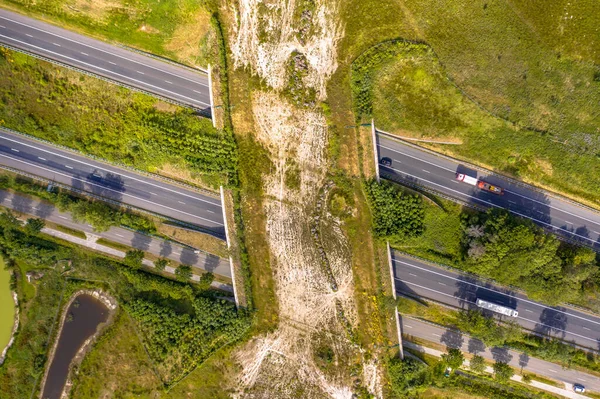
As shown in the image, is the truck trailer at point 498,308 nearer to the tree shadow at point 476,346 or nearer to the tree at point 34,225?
the tree shadow at point 476,346

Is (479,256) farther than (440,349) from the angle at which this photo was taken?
No

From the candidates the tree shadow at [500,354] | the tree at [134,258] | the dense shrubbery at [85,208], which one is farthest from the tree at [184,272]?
the tree shadow at [500,354]

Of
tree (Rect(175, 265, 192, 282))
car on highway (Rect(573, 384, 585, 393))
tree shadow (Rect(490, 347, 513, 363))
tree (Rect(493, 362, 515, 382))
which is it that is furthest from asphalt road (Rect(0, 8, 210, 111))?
car on highway (Rect(573, 384, 585, 393))

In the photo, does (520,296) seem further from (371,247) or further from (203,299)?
(203,299)

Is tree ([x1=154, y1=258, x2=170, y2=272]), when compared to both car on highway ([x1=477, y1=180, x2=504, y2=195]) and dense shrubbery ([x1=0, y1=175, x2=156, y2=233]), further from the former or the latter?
car on highway ([x1=477, y1=180, x2=504, y2=195])

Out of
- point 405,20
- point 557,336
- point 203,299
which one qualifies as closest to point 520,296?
point 557,336

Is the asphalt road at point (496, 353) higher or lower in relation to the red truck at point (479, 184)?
lower


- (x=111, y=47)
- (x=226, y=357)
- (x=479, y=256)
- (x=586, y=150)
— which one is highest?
(x=111, y=47)

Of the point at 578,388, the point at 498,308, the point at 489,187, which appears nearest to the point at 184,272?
the point at 489,187
